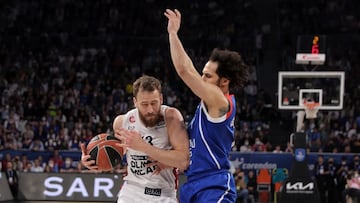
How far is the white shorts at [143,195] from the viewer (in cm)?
441

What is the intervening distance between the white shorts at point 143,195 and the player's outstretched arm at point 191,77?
2.43 feet

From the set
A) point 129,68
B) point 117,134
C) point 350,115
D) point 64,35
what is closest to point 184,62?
point 117,134

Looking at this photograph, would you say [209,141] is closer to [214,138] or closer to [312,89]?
[214,138]

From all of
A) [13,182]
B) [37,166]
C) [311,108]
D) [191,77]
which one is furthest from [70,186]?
[191,77]

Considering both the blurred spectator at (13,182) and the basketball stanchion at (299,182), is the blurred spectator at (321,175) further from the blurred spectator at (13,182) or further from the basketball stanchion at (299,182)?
the blurred spectator at (13,182)

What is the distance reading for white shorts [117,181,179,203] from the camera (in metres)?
4.41

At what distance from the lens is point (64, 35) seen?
21.8 meters

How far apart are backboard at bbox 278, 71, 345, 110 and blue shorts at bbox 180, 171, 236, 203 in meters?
8.15

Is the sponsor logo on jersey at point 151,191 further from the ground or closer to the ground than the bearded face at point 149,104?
closer to the ground

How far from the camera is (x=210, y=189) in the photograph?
423cm

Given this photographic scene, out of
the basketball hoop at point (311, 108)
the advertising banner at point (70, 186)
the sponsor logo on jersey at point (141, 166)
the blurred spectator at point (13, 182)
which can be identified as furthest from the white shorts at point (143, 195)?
the blurred spectator at point (13, 182)

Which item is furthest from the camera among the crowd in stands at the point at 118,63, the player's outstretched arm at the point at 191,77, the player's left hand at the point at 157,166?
the crowd in stands at the point at 118,63

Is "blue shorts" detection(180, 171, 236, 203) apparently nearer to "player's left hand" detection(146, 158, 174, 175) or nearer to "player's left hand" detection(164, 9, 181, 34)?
"player's left hand" detection(146, 158, 174, 175)

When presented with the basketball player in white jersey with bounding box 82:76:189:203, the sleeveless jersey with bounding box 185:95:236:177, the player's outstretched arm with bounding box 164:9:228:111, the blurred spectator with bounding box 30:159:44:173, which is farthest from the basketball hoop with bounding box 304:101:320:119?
the player's outstretched arm with bounding box 164:9:228:111
